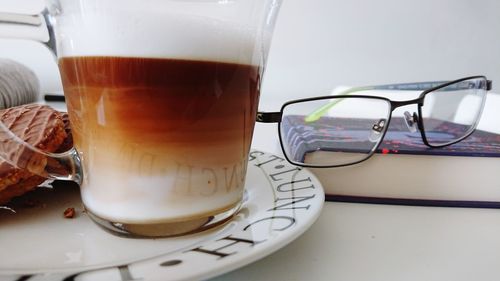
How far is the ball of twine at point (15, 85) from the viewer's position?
0.62m

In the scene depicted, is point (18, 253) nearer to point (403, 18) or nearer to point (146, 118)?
point (146, 118)

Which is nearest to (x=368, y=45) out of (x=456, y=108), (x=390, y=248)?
(x=456, y=108)

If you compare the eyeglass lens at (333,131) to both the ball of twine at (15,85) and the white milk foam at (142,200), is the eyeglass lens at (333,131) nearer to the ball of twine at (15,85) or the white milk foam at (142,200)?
the white milk foam at (142,200)

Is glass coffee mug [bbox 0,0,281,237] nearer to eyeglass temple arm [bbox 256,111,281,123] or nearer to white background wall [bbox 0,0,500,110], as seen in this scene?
eyeglass temple arm [bbox 256,111,281,123]

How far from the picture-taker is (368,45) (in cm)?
96

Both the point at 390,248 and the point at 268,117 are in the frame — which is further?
the point at 268,117

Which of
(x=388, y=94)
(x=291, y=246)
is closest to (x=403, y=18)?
(x=388, y=94)

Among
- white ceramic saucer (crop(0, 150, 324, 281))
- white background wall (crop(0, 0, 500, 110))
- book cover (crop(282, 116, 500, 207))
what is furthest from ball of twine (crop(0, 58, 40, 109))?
book cover (crop(282, 116, 500, 207))

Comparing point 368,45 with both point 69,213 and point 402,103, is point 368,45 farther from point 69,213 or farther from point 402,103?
point 69,213

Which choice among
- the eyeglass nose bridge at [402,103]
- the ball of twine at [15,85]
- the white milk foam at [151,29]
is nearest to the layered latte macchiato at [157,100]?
the white milk foam at [151,29]

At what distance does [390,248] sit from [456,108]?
0.39 m

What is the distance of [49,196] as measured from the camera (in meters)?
0.27

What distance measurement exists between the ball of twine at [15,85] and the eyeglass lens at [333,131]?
19.2 inches

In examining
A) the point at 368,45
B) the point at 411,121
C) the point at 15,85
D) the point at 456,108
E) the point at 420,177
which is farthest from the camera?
the point at 368,45
